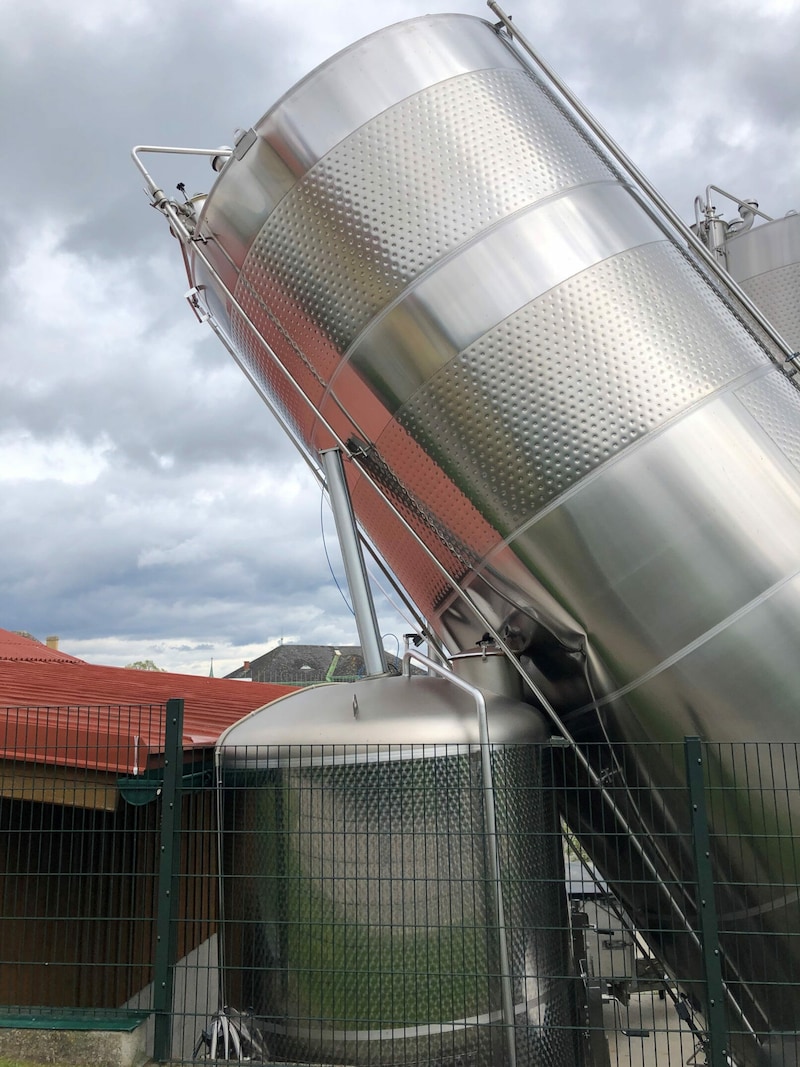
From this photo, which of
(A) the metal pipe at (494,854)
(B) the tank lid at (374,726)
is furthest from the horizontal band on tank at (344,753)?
(A) the metal pipe at (494,854)

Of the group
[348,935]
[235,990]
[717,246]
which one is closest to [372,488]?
[348,935]

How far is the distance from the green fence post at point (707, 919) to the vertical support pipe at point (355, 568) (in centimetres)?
247

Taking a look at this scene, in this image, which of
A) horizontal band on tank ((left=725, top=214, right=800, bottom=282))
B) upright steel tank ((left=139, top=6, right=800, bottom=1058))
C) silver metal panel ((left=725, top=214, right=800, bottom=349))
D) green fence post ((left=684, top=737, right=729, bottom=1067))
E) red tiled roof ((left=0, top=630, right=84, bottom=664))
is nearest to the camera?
green fence post ((left=684, top=737, right=729, bottom=1067))

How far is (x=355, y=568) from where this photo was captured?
7098 mm

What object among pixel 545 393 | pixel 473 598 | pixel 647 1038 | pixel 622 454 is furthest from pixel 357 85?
pixel 647 1038

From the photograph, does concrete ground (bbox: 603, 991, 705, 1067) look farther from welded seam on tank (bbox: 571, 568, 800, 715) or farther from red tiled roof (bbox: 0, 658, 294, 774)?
red tiled roof (bbox: 0, 658, 294, 774)

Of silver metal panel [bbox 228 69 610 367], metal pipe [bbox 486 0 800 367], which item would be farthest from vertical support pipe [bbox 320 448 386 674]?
metal pipe [bbox 486 0 800 367]

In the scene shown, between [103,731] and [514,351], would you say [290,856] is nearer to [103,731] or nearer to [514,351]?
[103,731]

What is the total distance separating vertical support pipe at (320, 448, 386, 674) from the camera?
7.07 meters

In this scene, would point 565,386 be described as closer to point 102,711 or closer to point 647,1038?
point 102,711

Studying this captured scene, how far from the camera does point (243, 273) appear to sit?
7355 mm

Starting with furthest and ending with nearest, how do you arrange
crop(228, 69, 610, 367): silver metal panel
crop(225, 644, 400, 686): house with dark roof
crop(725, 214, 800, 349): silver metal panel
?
crop(225, 644, 400, 686): house with dark roof, crop(725, 214, 800, 349): silver metal panel, crop(228, 69, 610, 367): silver metal panel

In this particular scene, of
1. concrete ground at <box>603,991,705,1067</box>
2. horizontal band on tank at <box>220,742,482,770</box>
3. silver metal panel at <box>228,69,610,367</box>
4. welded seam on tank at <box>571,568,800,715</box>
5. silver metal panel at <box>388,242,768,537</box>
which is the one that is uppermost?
silver metal panel at <box>228,69,610,367</box>

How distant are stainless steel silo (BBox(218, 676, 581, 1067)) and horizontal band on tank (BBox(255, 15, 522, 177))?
4.08m
